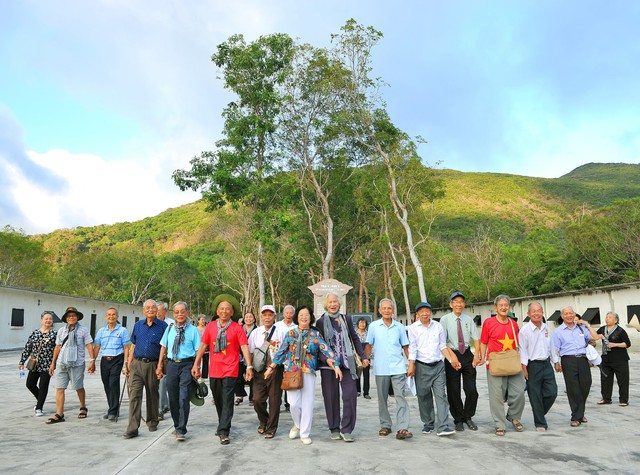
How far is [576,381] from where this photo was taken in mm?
7012

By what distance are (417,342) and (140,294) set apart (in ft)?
163

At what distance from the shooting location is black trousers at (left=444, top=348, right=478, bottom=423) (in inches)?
261

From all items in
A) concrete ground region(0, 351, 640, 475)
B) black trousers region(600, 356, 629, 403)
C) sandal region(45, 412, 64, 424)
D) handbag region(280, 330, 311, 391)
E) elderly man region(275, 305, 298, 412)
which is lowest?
concrete ground region(0, 351, 640, 475)

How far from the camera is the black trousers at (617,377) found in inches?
336

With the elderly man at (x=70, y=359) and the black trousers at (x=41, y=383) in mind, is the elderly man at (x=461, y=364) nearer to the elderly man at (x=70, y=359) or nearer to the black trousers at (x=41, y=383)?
the elderly man at (x=70, y=359)

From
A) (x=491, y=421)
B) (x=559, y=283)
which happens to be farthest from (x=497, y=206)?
(x=491, y=421)

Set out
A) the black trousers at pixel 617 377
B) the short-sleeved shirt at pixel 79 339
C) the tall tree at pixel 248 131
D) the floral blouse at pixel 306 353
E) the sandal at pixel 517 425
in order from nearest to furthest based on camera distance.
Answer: the floral blouse at pixel 306 353, the sandal at pixel 517 425, the short-sleeved shirt at pixel 79 339, the black trousers at pixel 617 377, the tall tree at pixel 248 131

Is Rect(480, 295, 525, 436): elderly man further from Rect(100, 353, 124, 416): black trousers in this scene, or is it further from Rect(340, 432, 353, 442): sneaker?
Rect(100, 353, 124, 416): black trousers

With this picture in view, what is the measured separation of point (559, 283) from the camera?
34188 mm

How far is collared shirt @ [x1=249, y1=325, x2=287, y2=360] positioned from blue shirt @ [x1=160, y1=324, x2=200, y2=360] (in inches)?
33.5

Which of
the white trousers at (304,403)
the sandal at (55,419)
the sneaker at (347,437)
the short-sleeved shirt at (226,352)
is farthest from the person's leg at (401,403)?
the sandal at (55,419)

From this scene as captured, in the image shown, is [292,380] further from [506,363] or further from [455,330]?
[506,363]

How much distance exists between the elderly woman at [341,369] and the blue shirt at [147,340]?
6.94 feet

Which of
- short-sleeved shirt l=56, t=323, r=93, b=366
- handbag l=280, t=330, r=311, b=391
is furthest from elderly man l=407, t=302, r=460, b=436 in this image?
short-sleeved shirt l=56, t=323, r=93, b=366
